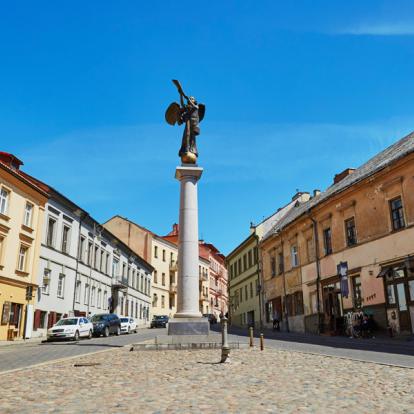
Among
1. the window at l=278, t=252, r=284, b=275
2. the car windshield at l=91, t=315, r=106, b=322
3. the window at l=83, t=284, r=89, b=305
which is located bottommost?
the car windshield at l=91, t=315, r=106, b=322

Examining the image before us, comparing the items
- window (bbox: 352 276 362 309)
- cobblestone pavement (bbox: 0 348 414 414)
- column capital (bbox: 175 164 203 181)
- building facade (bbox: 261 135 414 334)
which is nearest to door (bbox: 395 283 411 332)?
building facade (bbox: 261 135 414 334)

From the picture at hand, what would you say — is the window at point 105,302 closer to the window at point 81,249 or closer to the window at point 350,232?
the window at point 81,249

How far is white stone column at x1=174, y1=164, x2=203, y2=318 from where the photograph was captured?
1717cm

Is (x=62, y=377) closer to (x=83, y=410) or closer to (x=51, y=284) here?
(x=83, y=410)

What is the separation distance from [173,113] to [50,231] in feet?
55.4

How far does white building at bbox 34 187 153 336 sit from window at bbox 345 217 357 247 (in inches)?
790

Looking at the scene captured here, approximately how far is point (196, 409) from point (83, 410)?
146cm

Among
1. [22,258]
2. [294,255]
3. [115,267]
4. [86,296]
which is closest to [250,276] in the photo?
[294,255]

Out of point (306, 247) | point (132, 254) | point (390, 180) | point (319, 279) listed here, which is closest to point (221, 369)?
point (390, 180)

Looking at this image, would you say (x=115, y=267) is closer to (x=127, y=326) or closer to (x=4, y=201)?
(x=127, y=326)

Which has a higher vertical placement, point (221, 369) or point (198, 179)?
point (198, 179)

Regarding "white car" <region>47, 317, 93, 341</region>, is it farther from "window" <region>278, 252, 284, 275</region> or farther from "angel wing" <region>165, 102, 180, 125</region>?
"window" <region>278, 252, 284, 275</region>

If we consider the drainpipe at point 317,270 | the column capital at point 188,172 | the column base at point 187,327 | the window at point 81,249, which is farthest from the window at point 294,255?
the column base at point 187,327

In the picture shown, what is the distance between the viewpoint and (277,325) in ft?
116
